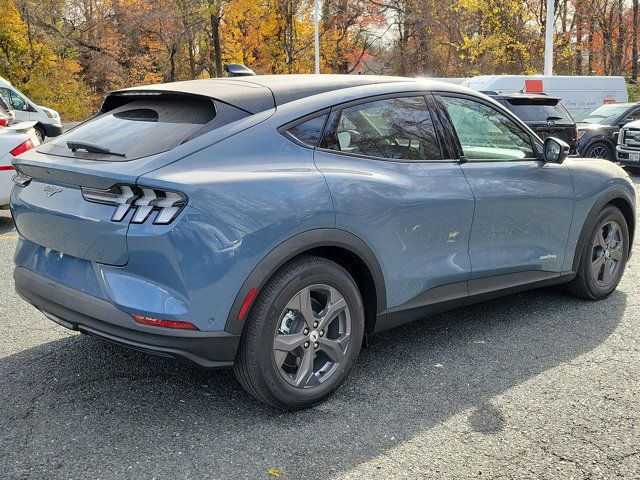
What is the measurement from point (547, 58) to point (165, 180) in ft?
65.8

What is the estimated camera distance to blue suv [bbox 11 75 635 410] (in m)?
2.91

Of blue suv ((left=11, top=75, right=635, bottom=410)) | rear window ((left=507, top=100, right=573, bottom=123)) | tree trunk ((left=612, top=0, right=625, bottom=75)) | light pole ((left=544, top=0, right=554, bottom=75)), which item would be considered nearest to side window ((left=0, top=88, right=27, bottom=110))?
rear window ((left=507, top=100, right=573, bottom=123))

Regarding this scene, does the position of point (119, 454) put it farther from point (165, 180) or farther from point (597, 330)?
point (597, 330)

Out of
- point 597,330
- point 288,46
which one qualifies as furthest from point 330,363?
point 288,46

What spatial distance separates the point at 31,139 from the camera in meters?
8.55

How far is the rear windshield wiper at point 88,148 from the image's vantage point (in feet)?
10.5

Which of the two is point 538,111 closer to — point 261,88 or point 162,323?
point 261,88

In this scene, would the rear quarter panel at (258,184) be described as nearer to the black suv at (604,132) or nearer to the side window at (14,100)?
the black suv at (604,132)

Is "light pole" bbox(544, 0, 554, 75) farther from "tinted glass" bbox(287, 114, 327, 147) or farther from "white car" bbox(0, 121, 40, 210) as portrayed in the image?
"tinted glass" bbox(287, 114, 327, 147)

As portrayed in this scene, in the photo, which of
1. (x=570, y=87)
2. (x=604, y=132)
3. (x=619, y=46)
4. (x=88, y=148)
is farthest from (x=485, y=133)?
(x=619, y=46)

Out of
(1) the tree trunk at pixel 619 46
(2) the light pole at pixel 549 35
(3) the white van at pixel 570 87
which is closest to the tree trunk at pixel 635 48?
(1) the tree trunk at pixel 619 46

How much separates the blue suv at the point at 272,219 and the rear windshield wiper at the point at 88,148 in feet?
0.04

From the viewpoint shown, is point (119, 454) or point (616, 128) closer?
point (119, 454)

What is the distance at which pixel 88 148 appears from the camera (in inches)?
130
